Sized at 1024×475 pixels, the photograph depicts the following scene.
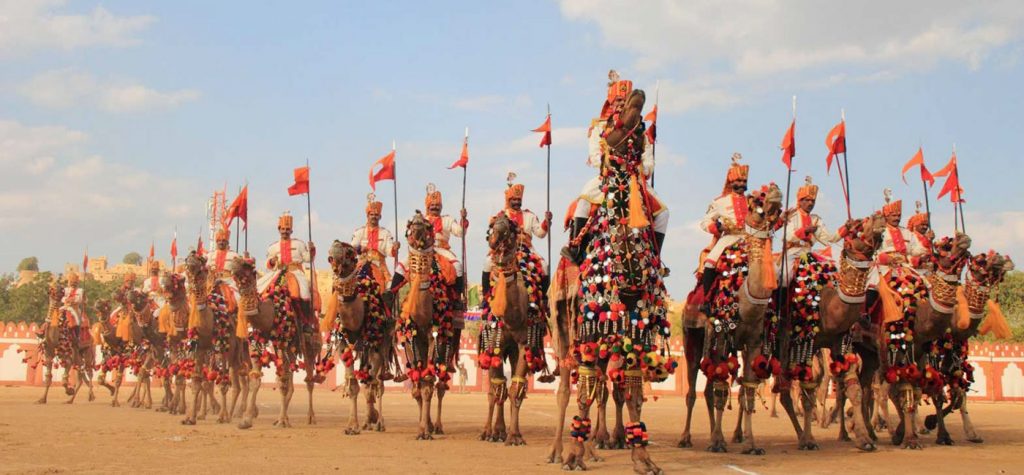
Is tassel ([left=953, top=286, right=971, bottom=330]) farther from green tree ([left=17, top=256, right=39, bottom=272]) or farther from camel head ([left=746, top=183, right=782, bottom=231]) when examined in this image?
green tree ([left=17, top=256, right=39, bottom=272])

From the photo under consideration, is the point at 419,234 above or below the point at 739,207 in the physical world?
below

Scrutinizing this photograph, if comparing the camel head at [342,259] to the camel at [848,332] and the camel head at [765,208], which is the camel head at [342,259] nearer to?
the camel head at [765,208]

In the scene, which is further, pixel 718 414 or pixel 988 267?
pixel 988 267

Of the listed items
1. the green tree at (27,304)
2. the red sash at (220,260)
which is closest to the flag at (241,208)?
the red sash at (220,260)

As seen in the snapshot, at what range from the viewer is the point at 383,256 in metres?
17.4

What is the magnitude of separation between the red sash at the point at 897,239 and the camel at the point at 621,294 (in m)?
7.80

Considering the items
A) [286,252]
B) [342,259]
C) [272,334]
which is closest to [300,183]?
[286,252]

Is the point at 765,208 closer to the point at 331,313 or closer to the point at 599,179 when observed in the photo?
the point at 599,179

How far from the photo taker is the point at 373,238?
17.5 m

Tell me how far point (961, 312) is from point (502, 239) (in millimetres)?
7097

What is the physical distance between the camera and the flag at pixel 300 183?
1936 cm

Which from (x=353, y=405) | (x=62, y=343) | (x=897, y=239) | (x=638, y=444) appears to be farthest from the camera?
(x=62, y=343)

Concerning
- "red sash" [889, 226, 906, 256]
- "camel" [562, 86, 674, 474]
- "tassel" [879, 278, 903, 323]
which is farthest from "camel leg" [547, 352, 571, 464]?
"red sash" [889, 226, 906, 256]

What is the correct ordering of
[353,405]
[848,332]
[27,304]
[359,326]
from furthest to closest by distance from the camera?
[27,304]
[353,405]
[359,326]
[848,332]
